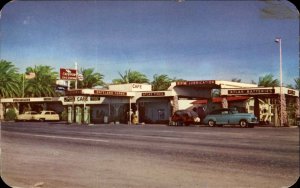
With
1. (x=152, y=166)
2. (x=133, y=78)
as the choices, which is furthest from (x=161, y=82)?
(x=152, y=166)

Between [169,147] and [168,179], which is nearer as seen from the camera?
[168,179]

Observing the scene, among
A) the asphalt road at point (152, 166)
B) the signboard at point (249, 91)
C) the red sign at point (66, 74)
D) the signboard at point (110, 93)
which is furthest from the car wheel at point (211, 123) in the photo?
the signboard at point (110, 93)

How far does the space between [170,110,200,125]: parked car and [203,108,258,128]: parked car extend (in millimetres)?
3772

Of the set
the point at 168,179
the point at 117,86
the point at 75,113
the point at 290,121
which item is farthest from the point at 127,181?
the point at 117,86

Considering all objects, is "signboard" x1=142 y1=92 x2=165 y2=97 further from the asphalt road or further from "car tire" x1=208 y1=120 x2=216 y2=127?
the asphalt road

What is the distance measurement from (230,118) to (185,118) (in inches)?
251

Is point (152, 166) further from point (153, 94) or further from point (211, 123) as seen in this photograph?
point (153, 94)

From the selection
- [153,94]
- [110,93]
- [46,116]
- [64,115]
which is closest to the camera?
[46,116]

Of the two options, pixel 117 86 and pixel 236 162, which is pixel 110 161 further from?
pixel 117 86

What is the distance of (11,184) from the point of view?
6.91 meters

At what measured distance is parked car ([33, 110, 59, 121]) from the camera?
36.3m

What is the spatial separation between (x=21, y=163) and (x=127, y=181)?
4.10 metres

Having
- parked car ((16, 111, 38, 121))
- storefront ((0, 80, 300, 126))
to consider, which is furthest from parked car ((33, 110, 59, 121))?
storefront ((0, 80, 300, 126))

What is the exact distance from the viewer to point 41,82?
23.6 metres
